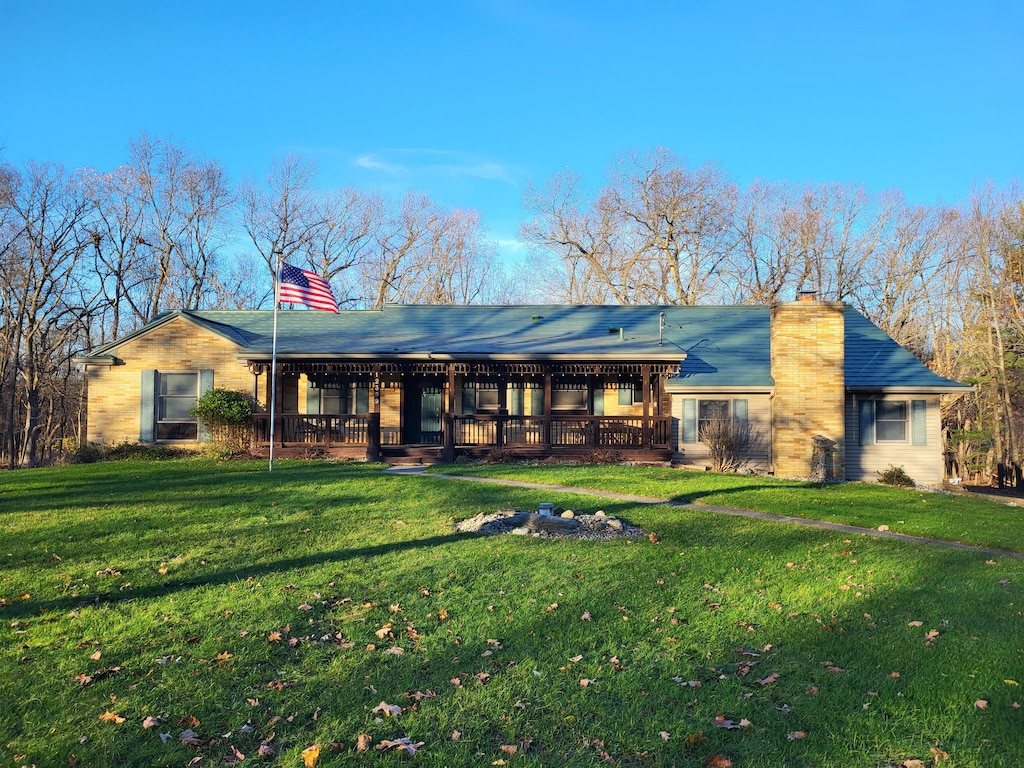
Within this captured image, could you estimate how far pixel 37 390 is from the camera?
105 ft

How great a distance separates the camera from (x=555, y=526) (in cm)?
848

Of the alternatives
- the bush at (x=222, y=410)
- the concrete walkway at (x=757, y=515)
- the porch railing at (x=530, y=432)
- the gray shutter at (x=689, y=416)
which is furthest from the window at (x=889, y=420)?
the bush at (x=222, y=410)

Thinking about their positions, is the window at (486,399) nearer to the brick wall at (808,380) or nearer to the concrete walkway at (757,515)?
the concrete walkway at (757,515)

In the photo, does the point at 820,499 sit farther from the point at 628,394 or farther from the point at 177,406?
the point at 177,406

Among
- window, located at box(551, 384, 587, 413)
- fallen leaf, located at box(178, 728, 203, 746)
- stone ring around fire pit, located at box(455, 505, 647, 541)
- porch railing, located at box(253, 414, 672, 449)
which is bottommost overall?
fallen leaf, located at box(178, 728, 203, 746)

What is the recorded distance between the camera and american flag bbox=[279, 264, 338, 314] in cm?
1423

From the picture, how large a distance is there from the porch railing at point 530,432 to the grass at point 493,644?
8276mm

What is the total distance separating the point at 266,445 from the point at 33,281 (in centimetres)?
2219

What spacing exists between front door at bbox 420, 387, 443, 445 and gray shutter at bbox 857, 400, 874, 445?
445 inches

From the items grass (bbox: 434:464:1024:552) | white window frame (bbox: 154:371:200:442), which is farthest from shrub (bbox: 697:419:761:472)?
white window frame (bbox: 154:371:200:442)

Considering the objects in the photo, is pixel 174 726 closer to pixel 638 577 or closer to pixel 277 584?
pixel 277 584

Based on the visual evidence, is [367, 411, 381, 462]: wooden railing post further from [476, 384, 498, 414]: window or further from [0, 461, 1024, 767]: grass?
[0, 461, 1024, 767]: grass

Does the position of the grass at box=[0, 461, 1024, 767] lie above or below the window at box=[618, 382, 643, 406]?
below

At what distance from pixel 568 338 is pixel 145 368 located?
1145 cm
